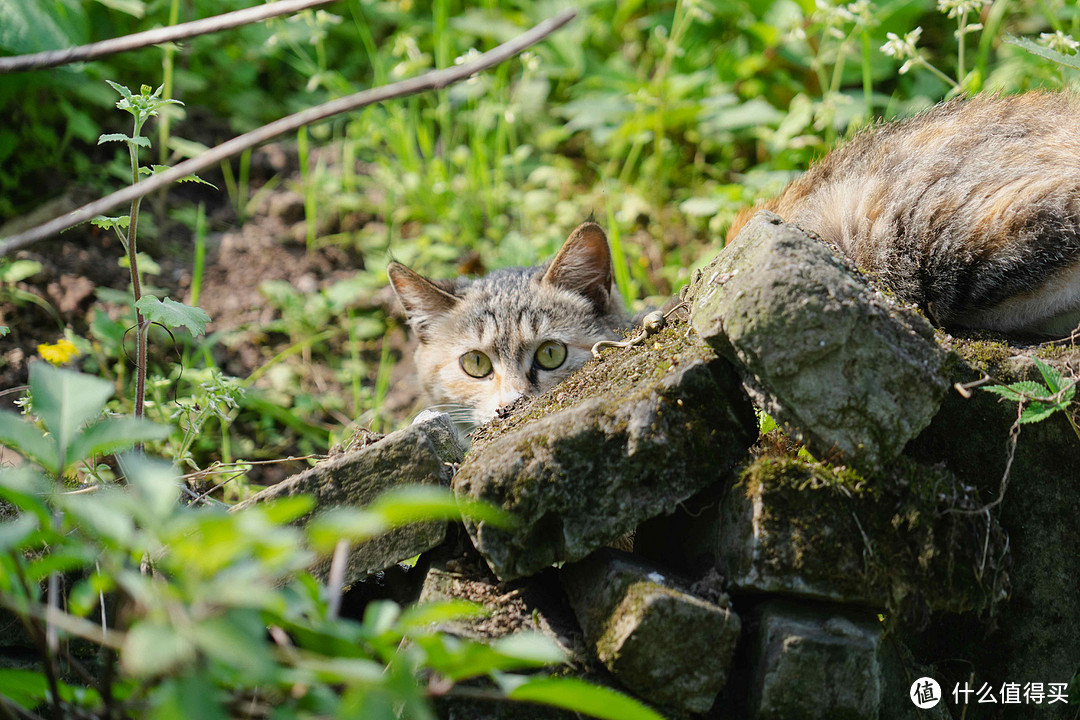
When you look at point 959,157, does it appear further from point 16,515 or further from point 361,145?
point 361,145

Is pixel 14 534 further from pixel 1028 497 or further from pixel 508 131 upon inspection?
pixel 508 131

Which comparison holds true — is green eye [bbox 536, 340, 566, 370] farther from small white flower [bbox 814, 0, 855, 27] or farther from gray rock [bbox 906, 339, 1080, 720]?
small white flower [bbox 814, 0, 855, 27]

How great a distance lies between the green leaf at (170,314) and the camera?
6.67 feet

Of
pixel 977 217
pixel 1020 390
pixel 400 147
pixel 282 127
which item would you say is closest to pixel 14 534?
pixel 282 127

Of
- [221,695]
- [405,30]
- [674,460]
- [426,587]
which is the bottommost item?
[426,587]

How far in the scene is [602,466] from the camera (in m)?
1.68

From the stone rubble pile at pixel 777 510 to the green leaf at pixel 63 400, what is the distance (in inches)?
26.4

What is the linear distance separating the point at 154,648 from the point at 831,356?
1268 mm

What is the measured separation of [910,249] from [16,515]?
95.3 inches

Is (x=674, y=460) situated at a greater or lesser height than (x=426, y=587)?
greater

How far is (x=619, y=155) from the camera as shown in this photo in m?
4.76

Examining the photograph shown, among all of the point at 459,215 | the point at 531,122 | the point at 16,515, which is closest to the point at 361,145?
the point at 459,215

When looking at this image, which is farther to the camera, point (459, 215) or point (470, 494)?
point (459, 215)

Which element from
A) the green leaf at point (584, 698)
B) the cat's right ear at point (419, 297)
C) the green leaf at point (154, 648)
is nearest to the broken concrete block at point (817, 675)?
the green leaf at point (584, 698)
